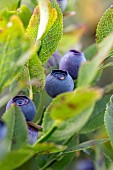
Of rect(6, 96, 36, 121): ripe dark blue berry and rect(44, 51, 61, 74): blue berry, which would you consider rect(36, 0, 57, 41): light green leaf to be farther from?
rect(44, 51, 61, 74): blue berry

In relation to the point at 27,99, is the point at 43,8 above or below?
above

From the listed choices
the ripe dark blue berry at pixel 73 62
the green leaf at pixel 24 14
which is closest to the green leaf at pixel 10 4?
the green leaf at pixel 24 14

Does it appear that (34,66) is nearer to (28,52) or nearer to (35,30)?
(35,30)

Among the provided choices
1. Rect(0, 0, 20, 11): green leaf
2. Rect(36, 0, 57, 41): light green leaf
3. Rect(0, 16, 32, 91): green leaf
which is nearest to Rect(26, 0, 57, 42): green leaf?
Rect(36, 0, 57, 41): light green leaf

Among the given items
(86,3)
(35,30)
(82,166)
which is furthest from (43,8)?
(86,3)

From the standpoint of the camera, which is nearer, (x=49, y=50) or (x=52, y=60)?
(x=49, y=50)

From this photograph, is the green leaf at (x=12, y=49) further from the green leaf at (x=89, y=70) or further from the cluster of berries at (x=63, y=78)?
the cluster of berries at (x=63, y=78)

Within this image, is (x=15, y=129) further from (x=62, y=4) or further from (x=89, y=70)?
(x=62, y=4)
